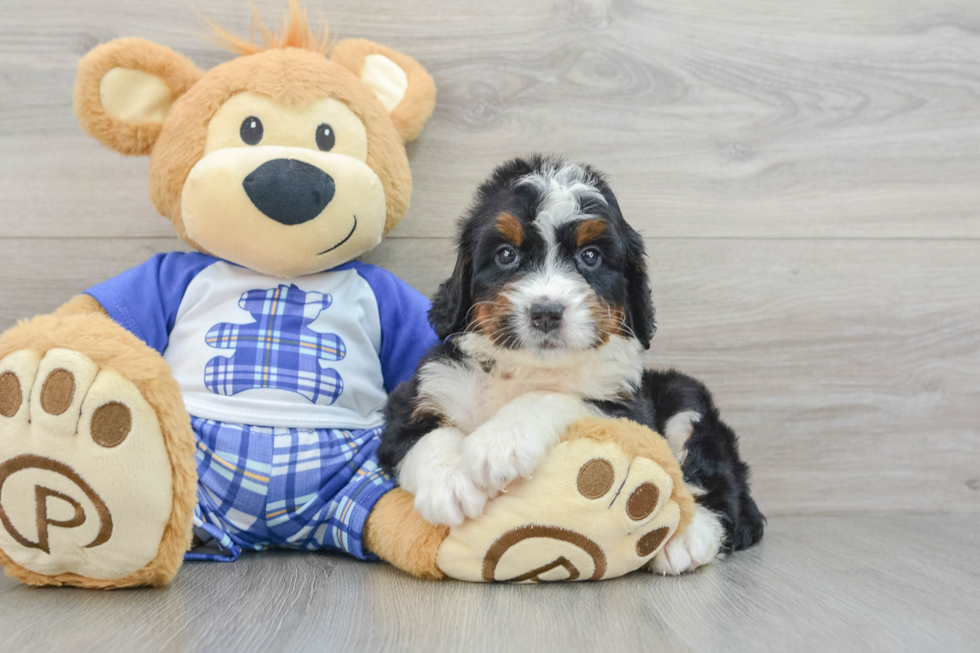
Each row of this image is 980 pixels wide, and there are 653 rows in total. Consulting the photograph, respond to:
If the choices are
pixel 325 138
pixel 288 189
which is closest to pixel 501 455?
pixel 288 189

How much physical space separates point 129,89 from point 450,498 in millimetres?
1477

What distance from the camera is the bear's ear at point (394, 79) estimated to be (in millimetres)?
2201

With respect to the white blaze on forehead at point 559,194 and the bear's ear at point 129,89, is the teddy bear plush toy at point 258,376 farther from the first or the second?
the white blaze on forehead at point 559,194

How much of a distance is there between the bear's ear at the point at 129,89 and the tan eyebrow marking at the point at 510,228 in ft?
A: 3.61

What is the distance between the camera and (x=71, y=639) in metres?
1.23

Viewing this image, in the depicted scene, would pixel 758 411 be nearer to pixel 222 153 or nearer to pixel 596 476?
pixel 596 476

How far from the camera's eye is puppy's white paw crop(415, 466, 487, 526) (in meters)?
1.50

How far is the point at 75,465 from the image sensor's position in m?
1.38

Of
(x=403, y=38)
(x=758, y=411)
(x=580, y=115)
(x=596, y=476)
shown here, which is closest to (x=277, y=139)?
(x=403, y=38)

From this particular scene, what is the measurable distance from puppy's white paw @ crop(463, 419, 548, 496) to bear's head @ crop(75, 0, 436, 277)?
787 mm

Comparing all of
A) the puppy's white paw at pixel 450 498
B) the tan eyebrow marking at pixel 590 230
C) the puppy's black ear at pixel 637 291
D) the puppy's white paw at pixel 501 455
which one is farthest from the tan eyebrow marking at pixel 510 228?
the puppy's white paw at pixel 450 498

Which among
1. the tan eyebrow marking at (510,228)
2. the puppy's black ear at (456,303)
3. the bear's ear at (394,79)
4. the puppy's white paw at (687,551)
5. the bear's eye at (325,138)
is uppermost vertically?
the bear's ear at (394,79)

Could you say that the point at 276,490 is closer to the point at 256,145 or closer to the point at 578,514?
the point at 578,514

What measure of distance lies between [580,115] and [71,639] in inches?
80.7
